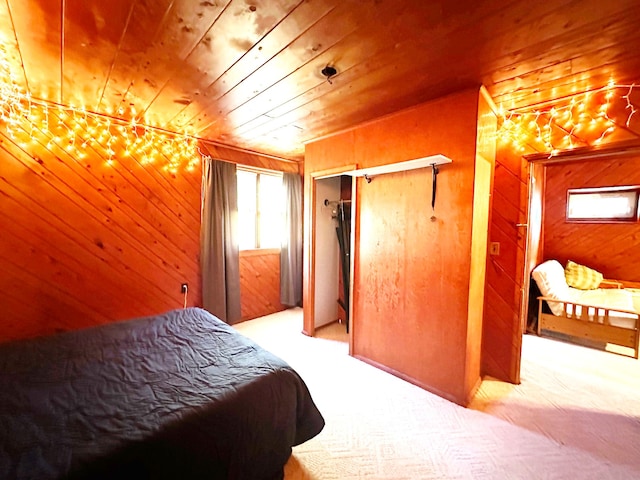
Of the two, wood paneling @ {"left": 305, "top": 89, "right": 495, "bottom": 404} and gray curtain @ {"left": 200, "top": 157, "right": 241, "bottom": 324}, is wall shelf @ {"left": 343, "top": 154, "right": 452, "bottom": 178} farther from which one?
gray curtain @ {"left": 200, "top": 157, "right": 241, "bottom": 324}

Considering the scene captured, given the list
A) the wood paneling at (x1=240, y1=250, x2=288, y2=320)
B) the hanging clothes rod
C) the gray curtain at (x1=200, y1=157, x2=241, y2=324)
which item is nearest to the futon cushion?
the hanging clothes rod

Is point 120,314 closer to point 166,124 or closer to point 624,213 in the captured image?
point 166,124

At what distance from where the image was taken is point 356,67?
1.71 metres

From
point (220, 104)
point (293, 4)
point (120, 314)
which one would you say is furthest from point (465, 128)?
point (120, 314)

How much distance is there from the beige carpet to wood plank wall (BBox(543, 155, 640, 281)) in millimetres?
2173

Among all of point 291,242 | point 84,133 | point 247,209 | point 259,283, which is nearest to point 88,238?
point 84,133

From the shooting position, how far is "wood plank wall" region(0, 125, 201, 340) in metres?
2.27

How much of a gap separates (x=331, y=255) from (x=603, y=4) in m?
3.02

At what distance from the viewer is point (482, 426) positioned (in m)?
1.87

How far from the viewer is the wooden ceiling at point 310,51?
1.26 metres

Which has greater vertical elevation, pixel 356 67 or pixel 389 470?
pixel 356 67

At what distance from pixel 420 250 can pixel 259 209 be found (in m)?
2.57

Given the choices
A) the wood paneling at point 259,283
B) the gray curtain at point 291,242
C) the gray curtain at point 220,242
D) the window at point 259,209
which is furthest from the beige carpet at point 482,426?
the window at point 259,209

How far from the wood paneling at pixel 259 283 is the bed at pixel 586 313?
355cm
